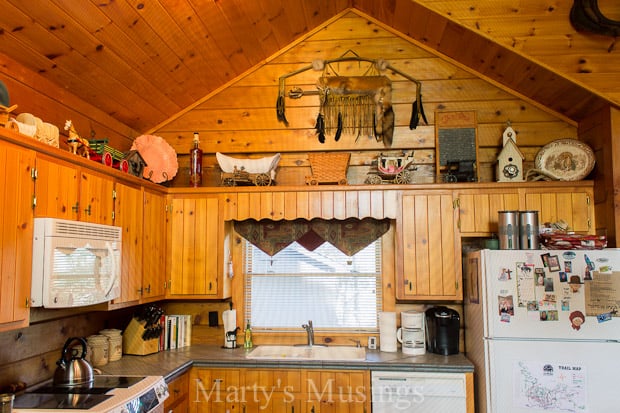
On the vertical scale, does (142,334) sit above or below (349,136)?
below

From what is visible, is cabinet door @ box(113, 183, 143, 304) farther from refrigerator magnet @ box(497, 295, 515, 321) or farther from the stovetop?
refrigerator magnet @ box(497, 295, 515, 321)

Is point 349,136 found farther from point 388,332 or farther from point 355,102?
point 388,332

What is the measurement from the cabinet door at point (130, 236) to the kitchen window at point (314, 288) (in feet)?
3.01

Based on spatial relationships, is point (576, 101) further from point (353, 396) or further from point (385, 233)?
point (353, 396)

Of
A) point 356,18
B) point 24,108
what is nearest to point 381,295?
point 356,18

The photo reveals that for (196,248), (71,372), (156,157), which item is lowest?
(71,372)

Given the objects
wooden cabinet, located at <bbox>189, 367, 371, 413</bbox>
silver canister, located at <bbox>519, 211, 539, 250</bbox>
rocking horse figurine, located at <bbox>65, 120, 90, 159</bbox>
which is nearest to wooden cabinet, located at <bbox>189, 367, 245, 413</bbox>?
wooden cabinet, located at <bbox>189, 367, 371, 413</bbox>

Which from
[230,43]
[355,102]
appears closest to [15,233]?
[230,43]

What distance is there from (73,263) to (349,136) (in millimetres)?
2179

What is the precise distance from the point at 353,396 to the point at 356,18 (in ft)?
8.92

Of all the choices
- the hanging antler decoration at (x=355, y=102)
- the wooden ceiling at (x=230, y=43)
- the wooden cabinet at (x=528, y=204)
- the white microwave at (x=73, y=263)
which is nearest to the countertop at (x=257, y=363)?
the white microwave at (x=73, y=263)

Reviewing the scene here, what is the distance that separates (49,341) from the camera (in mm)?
2787

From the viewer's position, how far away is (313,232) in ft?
12.4

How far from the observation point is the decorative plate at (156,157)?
145 inches
